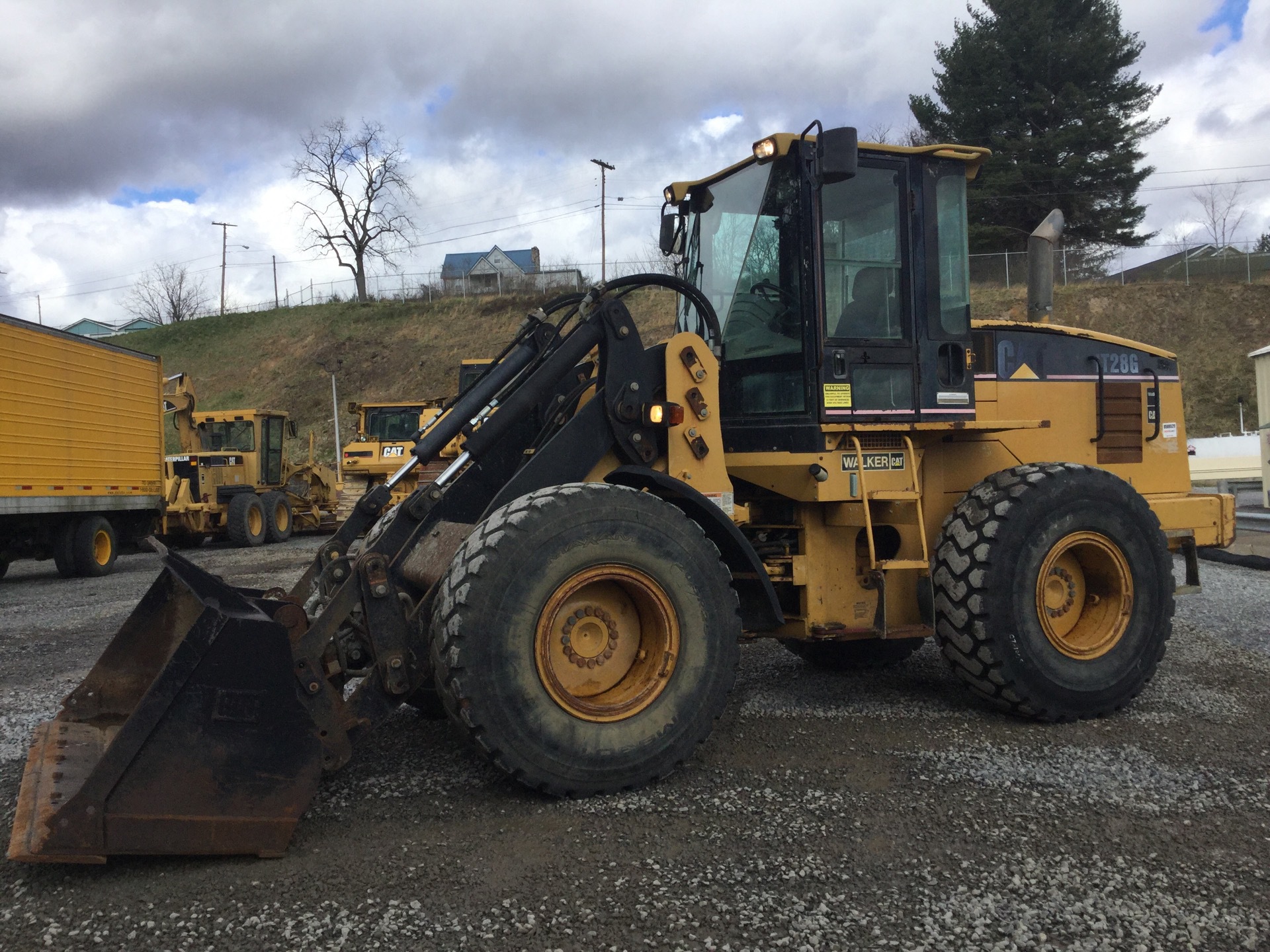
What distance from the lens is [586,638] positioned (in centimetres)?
412

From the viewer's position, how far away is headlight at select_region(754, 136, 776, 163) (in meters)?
4.93

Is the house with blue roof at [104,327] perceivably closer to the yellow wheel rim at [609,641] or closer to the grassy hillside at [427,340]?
the grassy hillside at [427,340]

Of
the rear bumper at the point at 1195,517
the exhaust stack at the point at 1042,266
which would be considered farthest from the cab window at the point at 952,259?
the rear bumper at the point at 1195,517

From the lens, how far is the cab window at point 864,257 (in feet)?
16.5

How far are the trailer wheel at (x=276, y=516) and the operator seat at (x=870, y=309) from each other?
57.1 feet

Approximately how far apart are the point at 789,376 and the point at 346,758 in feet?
9.36

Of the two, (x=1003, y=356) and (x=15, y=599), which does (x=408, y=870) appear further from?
(x=15, y=599)

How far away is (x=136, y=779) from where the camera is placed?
3166 millimetres

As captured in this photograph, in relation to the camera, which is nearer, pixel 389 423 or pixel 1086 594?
pixel 1086 594

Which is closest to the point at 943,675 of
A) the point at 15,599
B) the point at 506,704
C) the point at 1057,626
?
the point at 1057,626

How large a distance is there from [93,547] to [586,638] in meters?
12.9

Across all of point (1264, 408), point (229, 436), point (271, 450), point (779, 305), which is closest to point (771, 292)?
point (779, 305)

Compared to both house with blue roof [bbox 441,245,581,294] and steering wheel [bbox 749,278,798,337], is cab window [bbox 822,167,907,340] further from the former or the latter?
house with blue roof [bbox 441,245,581,294]

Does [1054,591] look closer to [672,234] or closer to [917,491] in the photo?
[917,491]
